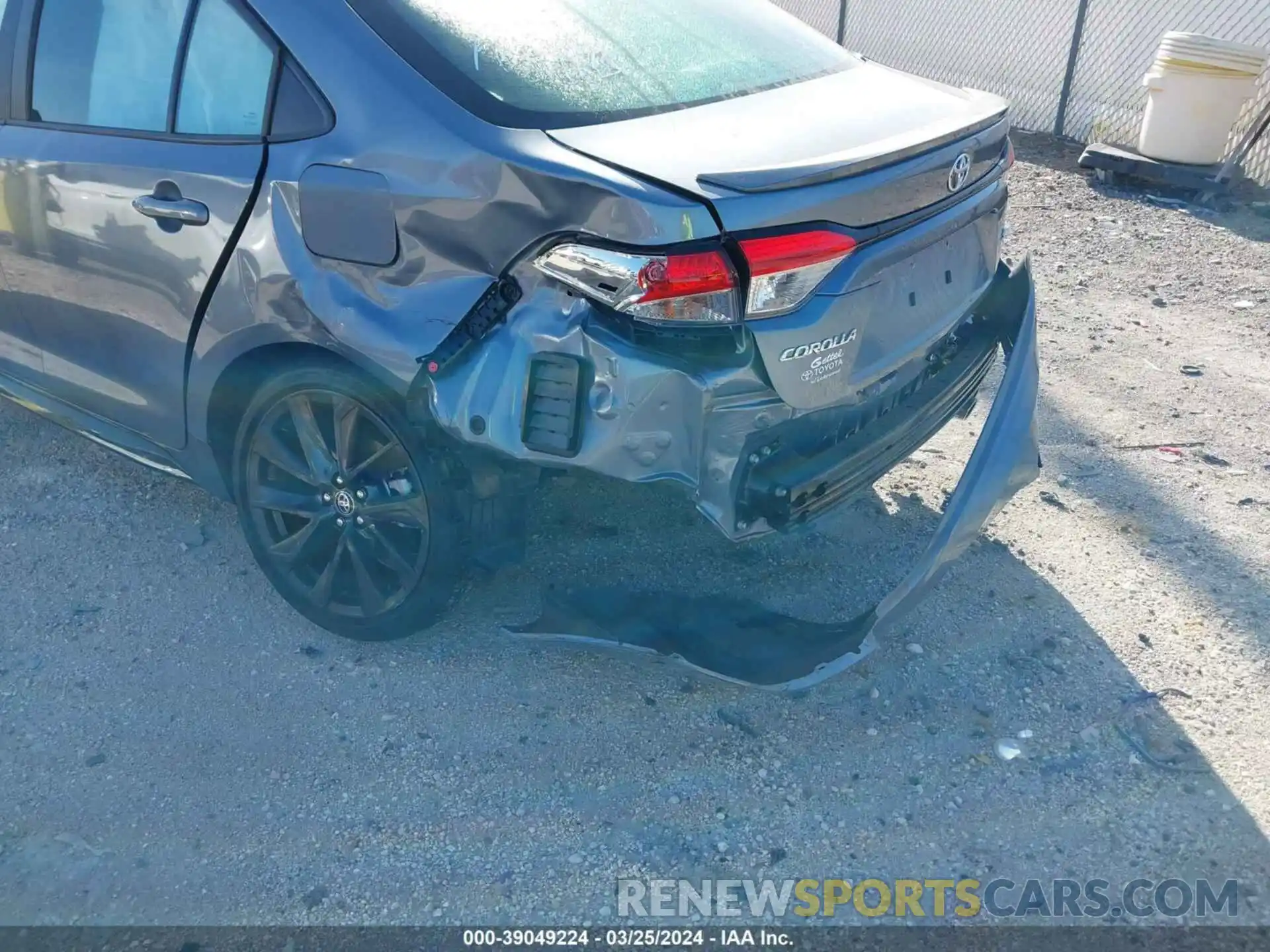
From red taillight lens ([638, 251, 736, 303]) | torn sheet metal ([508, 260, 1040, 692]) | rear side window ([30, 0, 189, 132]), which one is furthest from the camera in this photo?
rear side window ([30, 0, 189, 132])

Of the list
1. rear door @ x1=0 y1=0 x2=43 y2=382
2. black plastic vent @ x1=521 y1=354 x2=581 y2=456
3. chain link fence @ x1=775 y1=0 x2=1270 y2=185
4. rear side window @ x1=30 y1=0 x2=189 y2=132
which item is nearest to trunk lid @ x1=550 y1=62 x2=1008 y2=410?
black plastic vent @ x1=521 y1=354 x2=581 y2=456

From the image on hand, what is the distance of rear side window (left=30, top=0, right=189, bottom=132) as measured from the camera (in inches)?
126

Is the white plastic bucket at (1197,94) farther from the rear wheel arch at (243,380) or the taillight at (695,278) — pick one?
the rear wheel arch at (243,380)

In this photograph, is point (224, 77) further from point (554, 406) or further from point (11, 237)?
point (554, 406)

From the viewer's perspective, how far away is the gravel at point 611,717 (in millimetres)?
2646

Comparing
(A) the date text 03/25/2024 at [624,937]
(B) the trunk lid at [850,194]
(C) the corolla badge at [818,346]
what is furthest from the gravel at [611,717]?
(B) the trunk lid at [850,194]

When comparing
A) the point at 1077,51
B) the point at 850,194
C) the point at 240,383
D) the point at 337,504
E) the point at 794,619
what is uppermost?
the point at 850,194

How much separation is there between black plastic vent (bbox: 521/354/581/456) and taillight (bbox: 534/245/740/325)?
18 centimetres

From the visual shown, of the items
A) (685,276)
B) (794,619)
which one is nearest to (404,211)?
(685,276)

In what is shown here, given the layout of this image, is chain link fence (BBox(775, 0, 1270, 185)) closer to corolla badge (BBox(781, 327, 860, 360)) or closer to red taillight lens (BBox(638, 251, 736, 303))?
corolla badge (BBox(781, 327, 860, 360))

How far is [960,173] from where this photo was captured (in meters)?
3.01

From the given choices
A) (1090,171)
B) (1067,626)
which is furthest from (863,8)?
(1067,626)

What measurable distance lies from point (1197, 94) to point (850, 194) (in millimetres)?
6047

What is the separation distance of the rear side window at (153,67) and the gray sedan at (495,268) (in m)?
0.01
